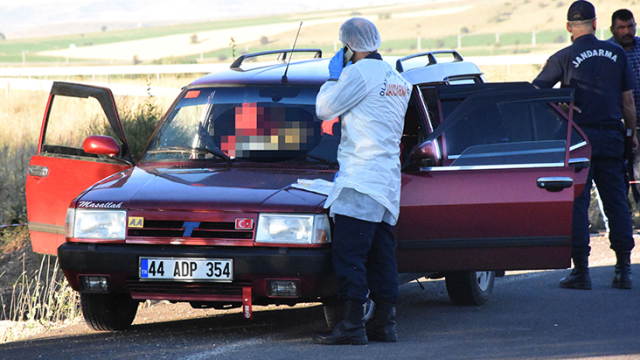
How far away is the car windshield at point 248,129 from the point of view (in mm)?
5824

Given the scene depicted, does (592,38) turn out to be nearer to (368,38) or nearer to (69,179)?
(368,38)

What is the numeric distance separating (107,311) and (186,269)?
3.24 ft

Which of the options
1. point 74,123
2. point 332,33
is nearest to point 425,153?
point 74,123

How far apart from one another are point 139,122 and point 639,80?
27.2ft

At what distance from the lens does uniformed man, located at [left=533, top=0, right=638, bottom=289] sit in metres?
7.05

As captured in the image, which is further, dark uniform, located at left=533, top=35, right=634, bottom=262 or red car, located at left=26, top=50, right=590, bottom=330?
dark uniform, located at left=533, top=35, right=634, bottom=262

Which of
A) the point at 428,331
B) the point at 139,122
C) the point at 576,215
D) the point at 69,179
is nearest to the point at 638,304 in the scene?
the point at 576,215

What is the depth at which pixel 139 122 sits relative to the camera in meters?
14.0

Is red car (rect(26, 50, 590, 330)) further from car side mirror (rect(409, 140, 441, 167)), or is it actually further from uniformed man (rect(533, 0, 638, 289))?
uniformed man (rect(533, 0, 638, 289))

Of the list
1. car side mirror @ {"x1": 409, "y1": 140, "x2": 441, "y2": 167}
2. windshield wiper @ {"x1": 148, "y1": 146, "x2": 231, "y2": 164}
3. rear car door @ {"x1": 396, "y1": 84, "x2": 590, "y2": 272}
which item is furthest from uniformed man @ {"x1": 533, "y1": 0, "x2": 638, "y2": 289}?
windshield wiper @ {"x1": 148, "y1": 146, "x2": 231, "y2": 164}

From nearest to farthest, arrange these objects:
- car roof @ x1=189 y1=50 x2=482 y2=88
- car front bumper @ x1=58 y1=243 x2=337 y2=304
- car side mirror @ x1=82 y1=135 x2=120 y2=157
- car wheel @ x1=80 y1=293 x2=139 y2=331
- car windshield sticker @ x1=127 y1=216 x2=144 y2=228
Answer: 1. car front bumper @ x1=58 y1=243 x2=337 y2=304
2. car windshield sticker @ x1=127 y1=216 x2=144 y2=228
3. car wheel @ x1=80 y1=293 x2=139 y2=331
4. car side mirror @ x1=82 y1=135 x2=120 y2=157
5. car roof @ x1=189 y1=50 x2=482 y2=88

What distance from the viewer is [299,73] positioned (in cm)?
626

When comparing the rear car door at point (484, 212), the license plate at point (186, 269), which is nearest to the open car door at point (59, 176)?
the license plate at point (186, 269)

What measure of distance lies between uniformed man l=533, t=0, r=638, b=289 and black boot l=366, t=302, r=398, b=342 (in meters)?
2.52
